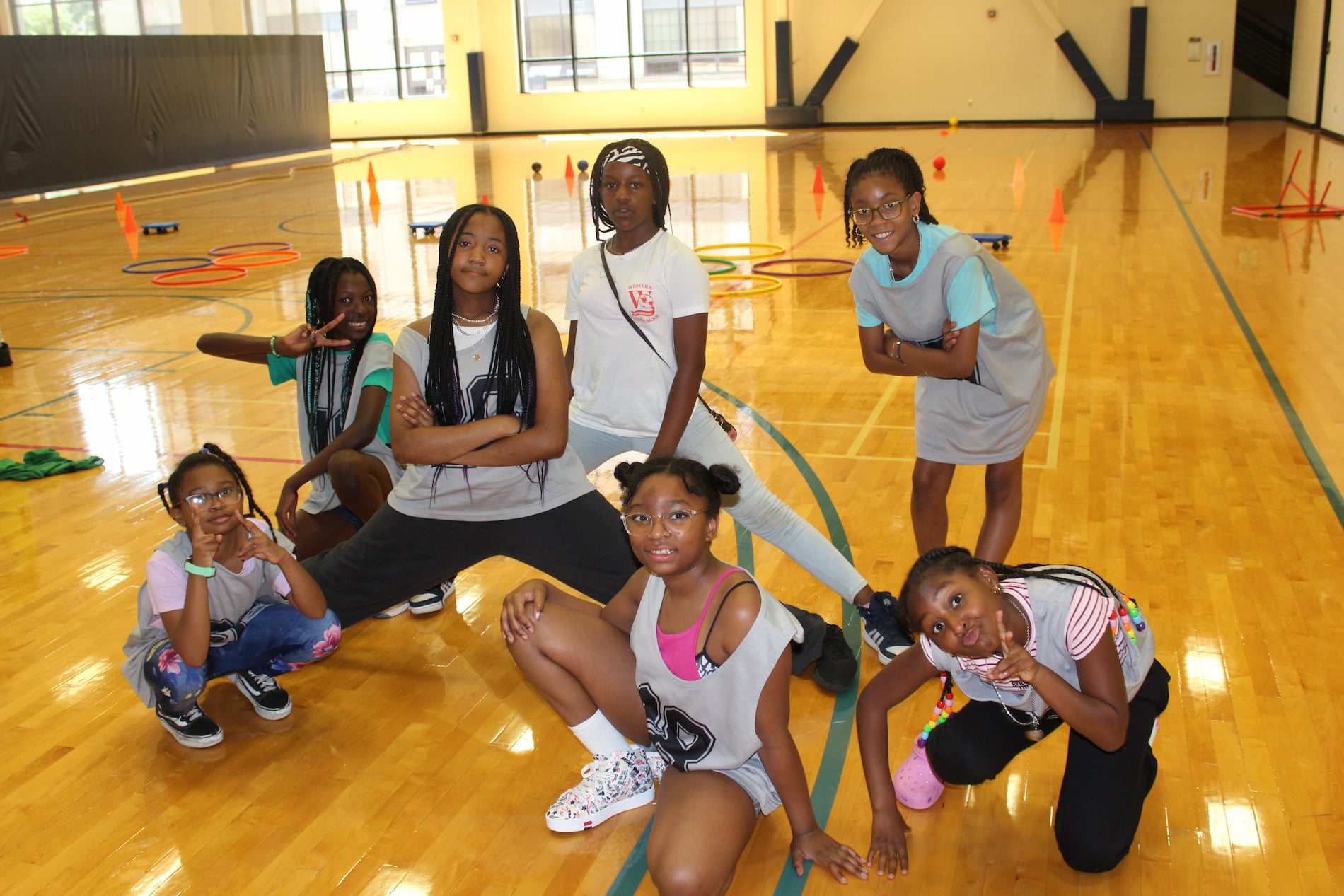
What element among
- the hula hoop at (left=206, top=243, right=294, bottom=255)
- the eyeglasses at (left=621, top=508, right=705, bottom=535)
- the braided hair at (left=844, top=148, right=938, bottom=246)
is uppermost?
the braided hair at (left=844, top=148, right=938, bottom=246)

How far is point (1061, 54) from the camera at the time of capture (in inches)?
969

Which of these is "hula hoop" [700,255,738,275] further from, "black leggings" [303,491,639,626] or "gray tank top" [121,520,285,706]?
"gray tank top" [121,520,285,706]

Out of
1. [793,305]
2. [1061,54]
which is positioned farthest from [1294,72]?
[793,305]

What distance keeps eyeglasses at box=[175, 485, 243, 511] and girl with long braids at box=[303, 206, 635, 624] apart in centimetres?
42

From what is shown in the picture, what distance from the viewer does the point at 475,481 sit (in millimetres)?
3117

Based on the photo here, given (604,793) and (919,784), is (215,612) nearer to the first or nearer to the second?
(604,793)

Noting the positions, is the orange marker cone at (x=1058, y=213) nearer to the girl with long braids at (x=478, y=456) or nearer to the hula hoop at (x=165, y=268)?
the hula hoop at (x=165, y=268)

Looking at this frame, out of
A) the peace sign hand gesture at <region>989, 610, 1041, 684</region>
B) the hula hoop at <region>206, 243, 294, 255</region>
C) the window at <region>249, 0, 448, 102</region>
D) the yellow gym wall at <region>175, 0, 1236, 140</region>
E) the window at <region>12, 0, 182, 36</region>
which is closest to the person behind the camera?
the peace sign hand gesture at <region>989, 610, 1041, 684</region>

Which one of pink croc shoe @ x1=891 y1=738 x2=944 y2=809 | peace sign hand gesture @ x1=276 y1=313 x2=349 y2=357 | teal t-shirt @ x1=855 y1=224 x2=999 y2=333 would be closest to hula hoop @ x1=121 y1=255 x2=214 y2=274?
peace sign hand gesture @ x1=276 y1=313 x2=349 y2=357

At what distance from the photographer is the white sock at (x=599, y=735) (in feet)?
9.07

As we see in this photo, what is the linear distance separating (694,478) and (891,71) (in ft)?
84.0

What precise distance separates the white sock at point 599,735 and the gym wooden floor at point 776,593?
17 centimetres

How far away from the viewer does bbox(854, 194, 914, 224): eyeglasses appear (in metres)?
3.06

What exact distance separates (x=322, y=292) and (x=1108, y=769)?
273 centimetres
